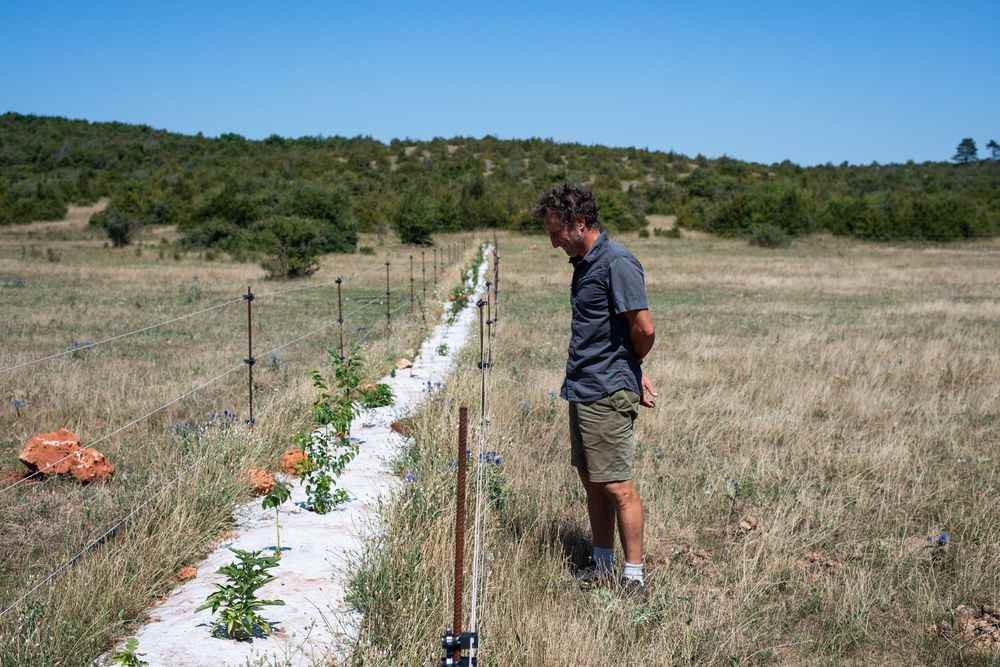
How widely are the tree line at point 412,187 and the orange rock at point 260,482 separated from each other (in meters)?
Answer: 19.8

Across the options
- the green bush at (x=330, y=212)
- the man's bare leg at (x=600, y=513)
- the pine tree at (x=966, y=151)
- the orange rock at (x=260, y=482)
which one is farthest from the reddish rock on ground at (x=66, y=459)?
the pine tree at (x=966, y=151)

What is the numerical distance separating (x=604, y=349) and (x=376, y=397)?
4.12 m

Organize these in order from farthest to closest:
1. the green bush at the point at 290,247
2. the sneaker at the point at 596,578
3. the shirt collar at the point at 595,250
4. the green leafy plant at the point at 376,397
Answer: the green bush at the point at 290,247 < the green leafy plant at the point at 376,397 < the sneaker at the point at 596,578 < the shirt collar at the point at 595,250

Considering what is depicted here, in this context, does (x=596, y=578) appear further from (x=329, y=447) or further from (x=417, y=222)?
(x=417, y=222)

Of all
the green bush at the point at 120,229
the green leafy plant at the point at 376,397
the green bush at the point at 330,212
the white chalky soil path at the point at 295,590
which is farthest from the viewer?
the green bush at the point at 330,212

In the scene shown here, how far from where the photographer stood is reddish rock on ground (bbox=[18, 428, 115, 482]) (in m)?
5.30

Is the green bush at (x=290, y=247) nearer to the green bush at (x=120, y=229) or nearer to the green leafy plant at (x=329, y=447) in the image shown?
the green bush at (x=120, y=229)

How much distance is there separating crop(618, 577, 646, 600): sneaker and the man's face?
63.5 inches

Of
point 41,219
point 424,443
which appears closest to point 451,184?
point 41,219

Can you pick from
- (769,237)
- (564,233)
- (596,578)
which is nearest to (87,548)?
(596,578)

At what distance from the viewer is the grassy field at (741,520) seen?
346cm

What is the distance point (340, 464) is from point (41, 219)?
56.3 metres

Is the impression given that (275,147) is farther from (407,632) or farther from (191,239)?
(407,632)

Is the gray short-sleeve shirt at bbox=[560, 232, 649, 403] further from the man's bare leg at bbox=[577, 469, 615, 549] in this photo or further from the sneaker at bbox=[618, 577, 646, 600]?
the sneaker at bbox=[618, 577, 646, 600]
